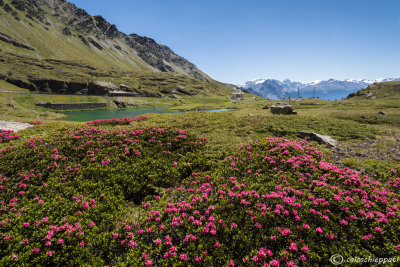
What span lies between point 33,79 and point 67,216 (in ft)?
674

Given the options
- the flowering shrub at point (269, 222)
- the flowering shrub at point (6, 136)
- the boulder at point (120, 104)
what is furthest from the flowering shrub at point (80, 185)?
the boulder at point (120, 104)

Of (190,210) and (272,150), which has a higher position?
(272,150)

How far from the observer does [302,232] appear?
23.7 ft

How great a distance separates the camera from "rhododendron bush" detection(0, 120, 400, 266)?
21.5 ft

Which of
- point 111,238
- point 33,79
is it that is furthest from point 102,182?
point 33,79

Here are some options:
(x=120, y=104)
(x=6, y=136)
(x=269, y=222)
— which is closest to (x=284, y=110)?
(x=269, y=222)

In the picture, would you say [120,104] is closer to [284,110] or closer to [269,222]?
[284,110]

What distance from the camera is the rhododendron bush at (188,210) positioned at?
6.55 metres

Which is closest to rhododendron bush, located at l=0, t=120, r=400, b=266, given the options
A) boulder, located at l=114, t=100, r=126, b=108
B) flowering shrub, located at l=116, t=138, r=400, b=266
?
flowering shrub, located at l=116, t=138, r=400, b=266

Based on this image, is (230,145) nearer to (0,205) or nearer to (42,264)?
(42,264)

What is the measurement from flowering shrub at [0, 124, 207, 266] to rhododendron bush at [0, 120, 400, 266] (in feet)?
0.19

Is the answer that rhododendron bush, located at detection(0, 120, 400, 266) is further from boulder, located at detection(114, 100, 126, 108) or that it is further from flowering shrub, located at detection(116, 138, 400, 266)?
boulder, located at detection(114, 100, 126, 108)

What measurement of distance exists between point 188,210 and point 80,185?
22.5 feet

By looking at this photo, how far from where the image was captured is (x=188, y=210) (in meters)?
8.62
